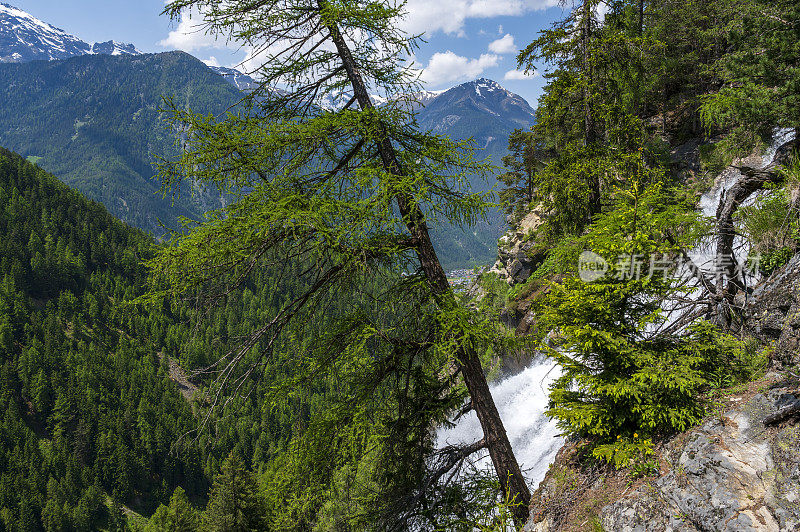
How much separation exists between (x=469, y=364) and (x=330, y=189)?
9.12 ft

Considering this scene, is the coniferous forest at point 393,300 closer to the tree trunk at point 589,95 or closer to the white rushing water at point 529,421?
the tree trunk at point 589,95

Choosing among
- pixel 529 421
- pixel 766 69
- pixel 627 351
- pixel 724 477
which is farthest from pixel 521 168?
pixel 724 477

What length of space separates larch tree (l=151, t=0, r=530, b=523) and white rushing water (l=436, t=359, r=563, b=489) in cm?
818

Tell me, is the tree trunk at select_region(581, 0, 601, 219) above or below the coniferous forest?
above

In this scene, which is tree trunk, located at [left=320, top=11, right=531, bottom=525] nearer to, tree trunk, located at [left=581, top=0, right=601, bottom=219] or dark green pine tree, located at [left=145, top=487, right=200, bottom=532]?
tree trunk, located at [left=581, top=0, right=601, bottom=219]

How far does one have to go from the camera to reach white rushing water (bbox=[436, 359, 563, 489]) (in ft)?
46.2

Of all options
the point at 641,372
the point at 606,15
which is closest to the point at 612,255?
the point at 641,372

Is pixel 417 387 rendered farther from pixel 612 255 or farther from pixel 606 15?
pixel 606 15

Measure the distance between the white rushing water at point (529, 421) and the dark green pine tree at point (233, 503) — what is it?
566 inches

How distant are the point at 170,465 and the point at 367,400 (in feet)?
367

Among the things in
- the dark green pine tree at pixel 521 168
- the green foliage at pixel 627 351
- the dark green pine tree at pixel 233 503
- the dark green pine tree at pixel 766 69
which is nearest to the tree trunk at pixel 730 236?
the green foliage at pixel 627 351

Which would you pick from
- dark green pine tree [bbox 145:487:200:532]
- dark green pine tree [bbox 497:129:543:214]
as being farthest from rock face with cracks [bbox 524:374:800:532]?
dark green pine tree [bbox 145:487:200:532]

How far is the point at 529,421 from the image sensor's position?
17.0 meters

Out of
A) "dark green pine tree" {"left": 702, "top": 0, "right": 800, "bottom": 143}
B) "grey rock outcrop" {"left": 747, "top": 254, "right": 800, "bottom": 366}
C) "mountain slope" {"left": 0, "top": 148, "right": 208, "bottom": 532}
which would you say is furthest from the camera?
"mountain slope" {"left": 0, "top": 148, "right": 208, "bottom": 532}
